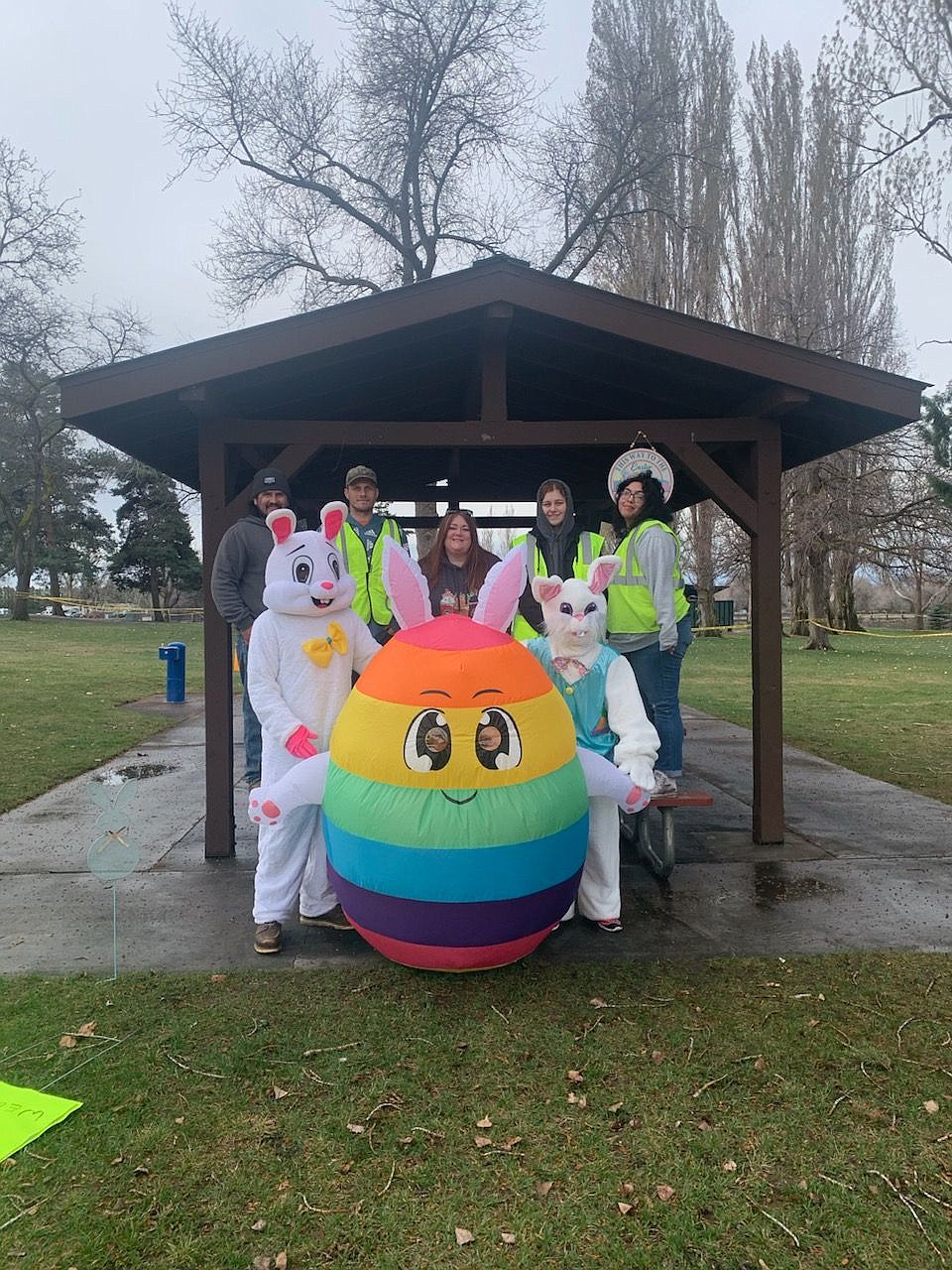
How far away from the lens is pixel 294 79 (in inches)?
775

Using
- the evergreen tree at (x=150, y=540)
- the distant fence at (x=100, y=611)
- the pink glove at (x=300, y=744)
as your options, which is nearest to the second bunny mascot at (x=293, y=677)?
the pink glove at (x=300, y=744)

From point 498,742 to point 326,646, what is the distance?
1.14 meters

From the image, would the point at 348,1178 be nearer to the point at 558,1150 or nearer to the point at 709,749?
the point at 558,1150

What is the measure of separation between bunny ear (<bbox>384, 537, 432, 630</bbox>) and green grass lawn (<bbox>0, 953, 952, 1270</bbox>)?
1618 mm

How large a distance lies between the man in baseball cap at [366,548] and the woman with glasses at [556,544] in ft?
2.72

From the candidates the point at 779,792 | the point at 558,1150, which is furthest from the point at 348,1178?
the point at 779,792

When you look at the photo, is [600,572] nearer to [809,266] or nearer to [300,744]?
[300,744]

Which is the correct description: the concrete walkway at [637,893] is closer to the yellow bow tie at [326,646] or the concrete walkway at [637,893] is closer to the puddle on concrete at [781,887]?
the puddle on concrete at [781,887]

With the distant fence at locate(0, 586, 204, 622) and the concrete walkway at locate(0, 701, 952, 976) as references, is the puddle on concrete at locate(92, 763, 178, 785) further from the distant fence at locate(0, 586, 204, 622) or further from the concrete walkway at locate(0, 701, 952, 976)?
the distant fence at locate(0, 586, 204, 622)

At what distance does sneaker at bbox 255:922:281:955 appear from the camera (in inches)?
157

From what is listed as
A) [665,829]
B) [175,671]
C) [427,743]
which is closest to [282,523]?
[427,743]

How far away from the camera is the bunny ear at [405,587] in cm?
386

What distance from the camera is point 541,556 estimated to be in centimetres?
497

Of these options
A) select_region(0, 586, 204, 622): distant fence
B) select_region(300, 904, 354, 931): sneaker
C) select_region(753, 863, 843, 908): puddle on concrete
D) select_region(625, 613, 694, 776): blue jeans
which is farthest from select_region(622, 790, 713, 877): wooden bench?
select_region(0, 586, 204, 622): distant fence
